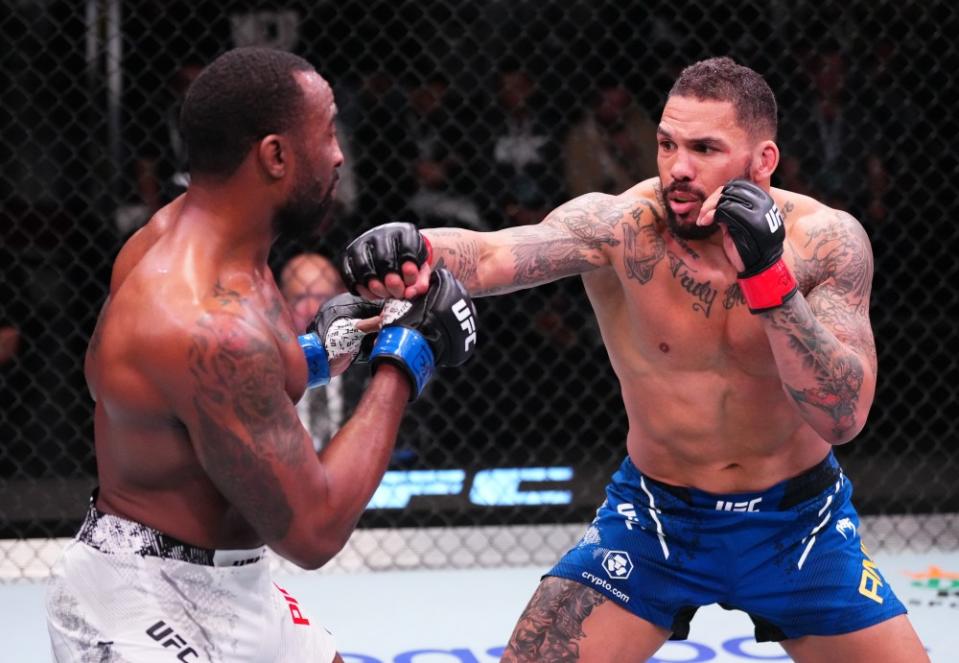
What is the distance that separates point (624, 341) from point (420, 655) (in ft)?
3.48

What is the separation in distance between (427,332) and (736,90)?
0.82m

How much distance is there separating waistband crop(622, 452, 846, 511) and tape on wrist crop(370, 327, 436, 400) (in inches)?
28.1

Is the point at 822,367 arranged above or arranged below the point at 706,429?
above

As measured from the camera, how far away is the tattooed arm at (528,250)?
217 cm

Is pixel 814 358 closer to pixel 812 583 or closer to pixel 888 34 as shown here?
pixel 812 583

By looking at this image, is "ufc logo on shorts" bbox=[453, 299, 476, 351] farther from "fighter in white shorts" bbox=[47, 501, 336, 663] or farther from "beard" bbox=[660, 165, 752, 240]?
"beard" bbox=[660, 165, 752, 240]

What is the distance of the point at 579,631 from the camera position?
2.11m

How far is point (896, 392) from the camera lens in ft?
14.0

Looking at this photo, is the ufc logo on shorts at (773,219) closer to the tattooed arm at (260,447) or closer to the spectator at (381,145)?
the tattooed arm at (260,447)

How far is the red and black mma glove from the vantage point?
1.90 meters

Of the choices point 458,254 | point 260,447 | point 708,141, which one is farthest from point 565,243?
point 260,447

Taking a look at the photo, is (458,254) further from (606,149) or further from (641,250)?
(606,149)

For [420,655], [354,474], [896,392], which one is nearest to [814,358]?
[354,474]

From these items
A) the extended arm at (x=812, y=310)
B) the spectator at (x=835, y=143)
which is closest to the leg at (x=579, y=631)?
the extended arm at (x=812, y=310)
